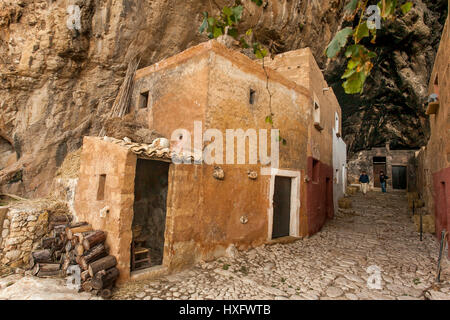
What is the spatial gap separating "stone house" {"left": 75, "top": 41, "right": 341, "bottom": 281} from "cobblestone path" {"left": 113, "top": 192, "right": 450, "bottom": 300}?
368 millimetres

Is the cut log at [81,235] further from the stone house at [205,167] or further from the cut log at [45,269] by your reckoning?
the cut log at [45,269]

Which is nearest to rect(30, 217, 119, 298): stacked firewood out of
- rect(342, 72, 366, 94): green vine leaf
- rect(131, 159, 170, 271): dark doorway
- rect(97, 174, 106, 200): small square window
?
rect(97, 174, 106, 200): small square window

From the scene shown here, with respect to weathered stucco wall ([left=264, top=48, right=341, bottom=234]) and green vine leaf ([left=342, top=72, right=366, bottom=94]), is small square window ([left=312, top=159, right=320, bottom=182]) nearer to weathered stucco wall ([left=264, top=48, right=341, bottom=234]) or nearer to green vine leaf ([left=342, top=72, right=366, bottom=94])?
weathered stucco wall ([left=264, top=48, right=341, bottom=234])

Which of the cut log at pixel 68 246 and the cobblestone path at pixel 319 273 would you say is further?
the cut log at pixel 68 246

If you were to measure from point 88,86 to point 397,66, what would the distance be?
57.1 feet

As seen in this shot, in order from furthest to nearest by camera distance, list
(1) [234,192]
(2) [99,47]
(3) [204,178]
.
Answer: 1. (2) [99,47]
2. (1) [234,192]
3. (3) [204,178]

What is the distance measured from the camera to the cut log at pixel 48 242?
510cm

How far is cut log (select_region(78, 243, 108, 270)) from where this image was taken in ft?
13.7

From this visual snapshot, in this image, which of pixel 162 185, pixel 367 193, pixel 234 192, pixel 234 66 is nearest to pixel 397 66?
pixel 367 193

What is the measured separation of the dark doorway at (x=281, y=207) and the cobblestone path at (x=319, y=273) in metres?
0.52

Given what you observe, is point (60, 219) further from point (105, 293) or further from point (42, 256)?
point (105, 293)

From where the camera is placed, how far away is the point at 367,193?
648 inches

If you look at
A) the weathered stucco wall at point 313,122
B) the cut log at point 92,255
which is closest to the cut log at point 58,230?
the cut log at point 92,255
